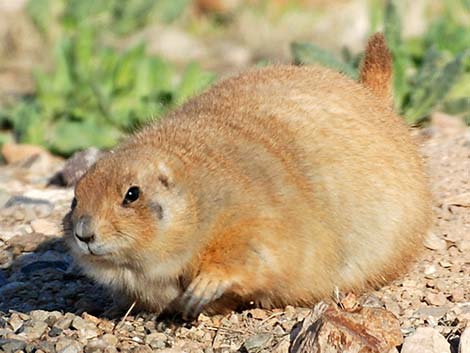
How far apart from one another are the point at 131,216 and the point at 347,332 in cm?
103

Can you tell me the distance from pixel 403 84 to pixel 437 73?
0.91 ft

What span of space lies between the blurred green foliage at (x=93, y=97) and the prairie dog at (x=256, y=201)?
2.99m

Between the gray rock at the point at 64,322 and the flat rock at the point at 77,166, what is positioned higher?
the gray rock at the point at 64,322

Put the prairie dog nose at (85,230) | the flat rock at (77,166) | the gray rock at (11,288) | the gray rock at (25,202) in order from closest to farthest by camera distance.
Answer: the prairie dog nose at (85,230)
the gray rock at (11,288)
the gray rock at (25,202)
the flat rock at (77,166)

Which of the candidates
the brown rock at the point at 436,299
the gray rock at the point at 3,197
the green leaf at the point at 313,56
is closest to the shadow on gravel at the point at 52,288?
Result: the gray rock at the point at 3,197

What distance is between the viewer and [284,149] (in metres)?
5.27

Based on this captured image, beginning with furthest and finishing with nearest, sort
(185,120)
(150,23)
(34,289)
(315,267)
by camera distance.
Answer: (150,23), (34,289), (185,120), (315,267)

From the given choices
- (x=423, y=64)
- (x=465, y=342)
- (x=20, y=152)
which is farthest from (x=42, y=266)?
(x=423, y=64)

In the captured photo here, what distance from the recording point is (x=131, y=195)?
4.80 metres

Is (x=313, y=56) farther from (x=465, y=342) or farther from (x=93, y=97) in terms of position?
(x=465, y=342)

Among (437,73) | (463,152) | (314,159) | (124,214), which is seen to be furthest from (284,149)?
(437,73)

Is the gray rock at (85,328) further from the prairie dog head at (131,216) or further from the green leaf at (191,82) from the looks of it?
the green leaf at (191,82)

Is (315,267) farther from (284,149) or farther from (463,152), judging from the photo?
(463,152)

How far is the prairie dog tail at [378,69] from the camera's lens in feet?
20.1
